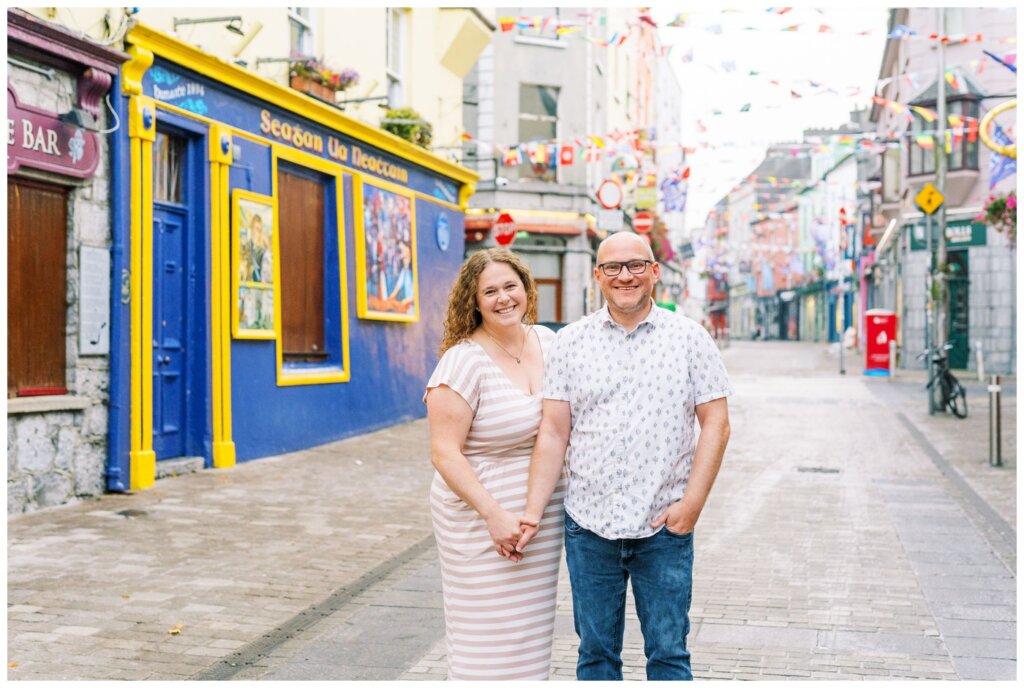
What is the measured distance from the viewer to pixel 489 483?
344cm

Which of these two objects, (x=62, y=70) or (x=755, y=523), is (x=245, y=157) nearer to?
(x=62, y=70)

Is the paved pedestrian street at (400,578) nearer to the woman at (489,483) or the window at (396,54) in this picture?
the woman at (489,483)

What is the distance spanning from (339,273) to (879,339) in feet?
59.8

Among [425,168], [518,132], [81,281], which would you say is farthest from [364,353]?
[518,132]

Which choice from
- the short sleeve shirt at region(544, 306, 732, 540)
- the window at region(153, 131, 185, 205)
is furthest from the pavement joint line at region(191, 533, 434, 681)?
the window at region(153, 131, 185, 205)

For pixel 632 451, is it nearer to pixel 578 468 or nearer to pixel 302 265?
pixel 578 468

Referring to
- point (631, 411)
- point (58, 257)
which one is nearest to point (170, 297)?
point (58, 257)

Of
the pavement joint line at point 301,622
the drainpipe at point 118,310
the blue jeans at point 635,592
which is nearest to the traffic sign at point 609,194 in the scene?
the drainpipe at point 118,310

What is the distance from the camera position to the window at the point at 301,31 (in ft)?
45.0

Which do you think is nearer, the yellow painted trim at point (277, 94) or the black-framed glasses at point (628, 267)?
the black-framed glasses at point (628, 267)

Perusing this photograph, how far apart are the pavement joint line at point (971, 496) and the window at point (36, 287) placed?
7.20 meters

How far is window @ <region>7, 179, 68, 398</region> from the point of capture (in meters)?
8.69

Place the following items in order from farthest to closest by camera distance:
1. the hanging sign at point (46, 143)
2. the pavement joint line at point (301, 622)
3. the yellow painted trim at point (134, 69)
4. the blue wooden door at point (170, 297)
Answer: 1. the blue wooden door at point (170, 297)
2. the yellow painted trim at point (134, 69)
3. the hanging sign at point (46, 143)
4. the pavement joint line at point (301, 622)

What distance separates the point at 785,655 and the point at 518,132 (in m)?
24.4
